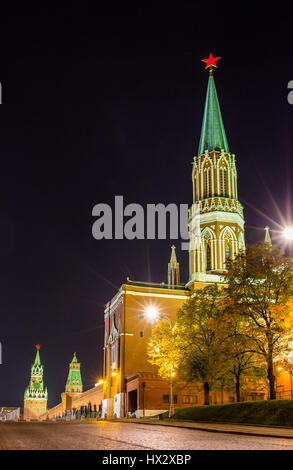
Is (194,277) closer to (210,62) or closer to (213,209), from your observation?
(213,209)

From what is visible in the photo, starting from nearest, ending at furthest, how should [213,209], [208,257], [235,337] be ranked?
[235,337] → [208,257] → [213,209]

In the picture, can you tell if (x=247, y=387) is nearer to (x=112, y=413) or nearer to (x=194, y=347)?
(x=194, y=347)

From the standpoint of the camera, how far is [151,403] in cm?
5422

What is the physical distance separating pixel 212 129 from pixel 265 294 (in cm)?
4454

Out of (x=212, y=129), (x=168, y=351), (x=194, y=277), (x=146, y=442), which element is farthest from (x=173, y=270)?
(x=146, y=442)

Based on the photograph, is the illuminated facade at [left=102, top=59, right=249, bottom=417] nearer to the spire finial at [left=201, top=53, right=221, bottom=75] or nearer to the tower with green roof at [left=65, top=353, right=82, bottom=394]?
the spire finial at [left=201, top=53, right=221, bottom=75]

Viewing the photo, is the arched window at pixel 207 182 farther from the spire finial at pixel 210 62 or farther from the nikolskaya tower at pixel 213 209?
the spire finial at pixel 210 62

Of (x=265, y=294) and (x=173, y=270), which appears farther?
(x=173, y=270)

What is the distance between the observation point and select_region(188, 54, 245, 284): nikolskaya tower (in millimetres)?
66750

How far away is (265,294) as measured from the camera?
32906 mm

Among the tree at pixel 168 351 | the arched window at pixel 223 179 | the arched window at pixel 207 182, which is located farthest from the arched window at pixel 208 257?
the tree at pixel 168 351

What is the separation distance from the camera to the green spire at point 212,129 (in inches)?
2847

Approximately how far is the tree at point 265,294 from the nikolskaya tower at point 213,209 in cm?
3017
